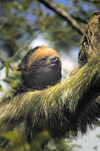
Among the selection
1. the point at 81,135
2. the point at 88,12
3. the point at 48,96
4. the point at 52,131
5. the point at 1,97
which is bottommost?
the point at 81,135

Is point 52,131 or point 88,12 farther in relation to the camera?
point 88,12

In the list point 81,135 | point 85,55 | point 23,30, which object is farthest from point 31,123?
point 23,30

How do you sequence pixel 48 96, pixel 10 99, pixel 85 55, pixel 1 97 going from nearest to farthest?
pixel 48 96, pixel 85 55, pixel 10 99, pixel 1 97

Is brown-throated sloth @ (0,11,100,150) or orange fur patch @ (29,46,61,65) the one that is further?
orange fur patch @ (29,46,61,65)

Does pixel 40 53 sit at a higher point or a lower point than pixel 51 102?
higher

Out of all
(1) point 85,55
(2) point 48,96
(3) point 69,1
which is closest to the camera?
(2) point 48,96

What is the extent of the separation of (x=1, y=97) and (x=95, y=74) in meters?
2.81

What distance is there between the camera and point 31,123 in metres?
3.02

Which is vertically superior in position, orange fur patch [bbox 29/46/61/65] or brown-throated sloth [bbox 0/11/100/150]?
orange fur patch [bbox 29/46/61/65]

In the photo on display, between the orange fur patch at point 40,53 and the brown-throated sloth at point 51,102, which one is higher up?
the orange fur patch at point 40,53

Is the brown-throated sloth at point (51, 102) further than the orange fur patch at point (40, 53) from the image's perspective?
No

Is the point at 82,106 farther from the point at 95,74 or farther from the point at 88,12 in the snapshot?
the point at 88,12

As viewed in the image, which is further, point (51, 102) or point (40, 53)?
point (40, 53)

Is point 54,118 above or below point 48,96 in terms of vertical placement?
below
